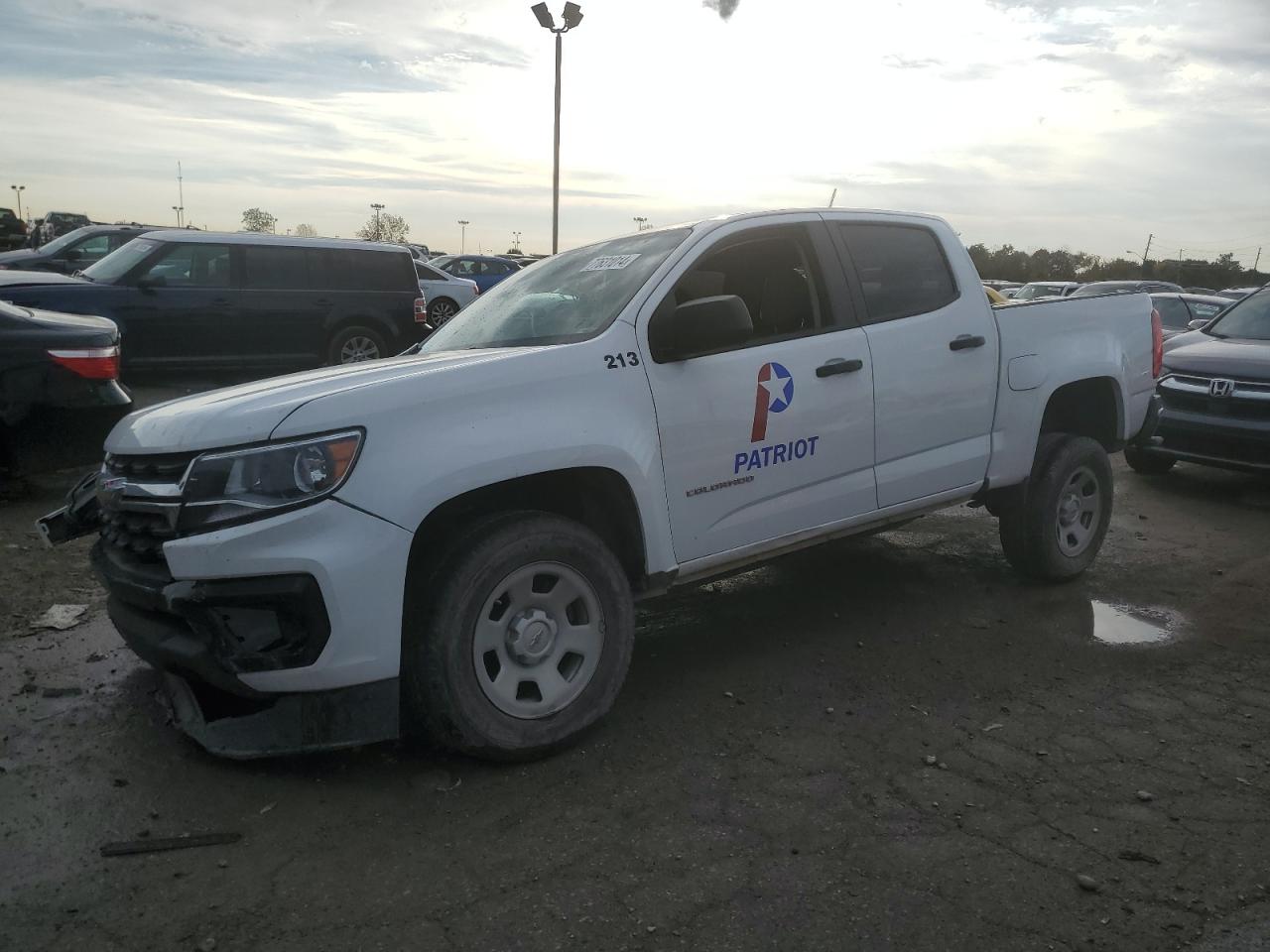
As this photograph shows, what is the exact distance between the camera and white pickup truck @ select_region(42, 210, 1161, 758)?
3090 millimetres

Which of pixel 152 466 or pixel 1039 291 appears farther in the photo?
pixel 1039 291

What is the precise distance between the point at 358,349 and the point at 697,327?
34.6 feet

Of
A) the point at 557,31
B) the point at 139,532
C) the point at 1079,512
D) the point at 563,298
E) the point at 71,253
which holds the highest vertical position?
the point at 557,31

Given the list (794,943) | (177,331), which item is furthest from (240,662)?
(177,331)

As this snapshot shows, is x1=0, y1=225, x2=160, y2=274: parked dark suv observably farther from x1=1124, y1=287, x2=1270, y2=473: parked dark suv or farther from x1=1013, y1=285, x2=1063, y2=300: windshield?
x1=1013, y1=285, x2=1063, y2=300: windshield

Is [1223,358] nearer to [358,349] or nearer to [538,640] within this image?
[538,640]

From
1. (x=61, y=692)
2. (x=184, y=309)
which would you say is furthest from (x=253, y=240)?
(x=61, y=692)

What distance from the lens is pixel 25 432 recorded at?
6.18 m

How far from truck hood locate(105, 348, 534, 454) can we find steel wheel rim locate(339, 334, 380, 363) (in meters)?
9.70

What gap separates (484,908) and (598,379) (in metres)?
1.78

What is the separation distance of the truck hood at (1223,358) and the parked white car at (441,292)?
14.5 meters

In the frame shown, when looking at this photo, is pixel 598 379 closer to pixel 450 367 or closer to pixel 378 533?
pixel 450 367

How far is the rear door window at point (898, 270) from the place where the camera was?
15.3 feet

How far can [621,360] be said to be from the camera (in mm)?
3732
